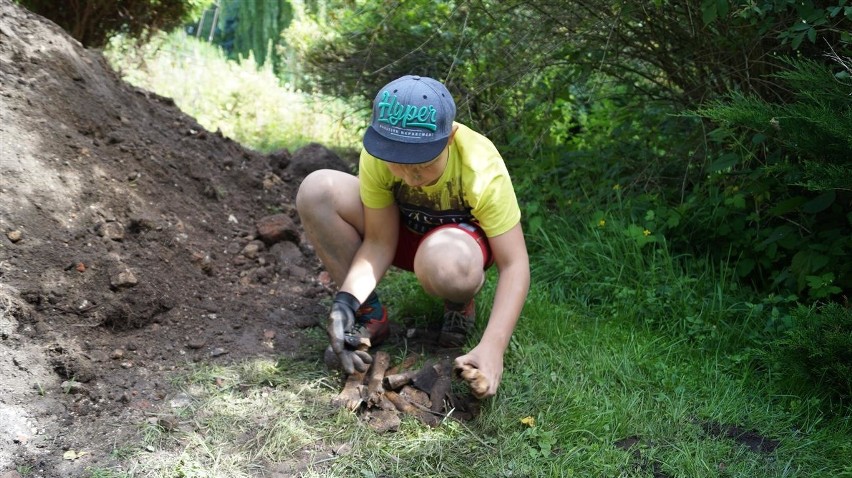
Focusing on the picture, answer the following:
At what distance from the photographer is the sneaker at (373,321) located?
9.56ft

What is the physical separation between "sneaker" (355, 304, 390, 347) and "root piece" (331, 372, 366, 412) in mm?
240

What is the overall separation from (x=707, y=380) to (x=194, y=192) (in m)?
2.45

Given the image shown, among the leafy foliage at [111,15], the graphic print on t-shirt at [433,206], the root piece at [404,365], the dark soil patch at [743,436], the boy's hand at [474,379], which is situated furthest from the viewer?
A: the leafy foliage at [111,15]

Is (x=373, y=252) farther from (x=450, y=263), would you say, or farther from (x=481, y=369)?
(x=481, y=369)

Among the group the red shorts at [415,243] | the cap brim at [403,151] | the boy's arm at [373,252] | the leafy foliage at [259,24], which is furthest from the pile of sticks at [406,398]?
the leafy foliage at [259,24]

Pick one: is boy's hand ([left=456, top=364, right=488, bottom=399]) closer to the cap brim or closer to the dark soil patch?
the cap brim

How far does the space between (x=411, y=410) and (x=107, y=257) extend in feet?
4.36

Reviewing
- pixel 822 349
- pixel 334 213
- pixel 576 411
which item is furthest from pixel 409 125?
pixel 822 349

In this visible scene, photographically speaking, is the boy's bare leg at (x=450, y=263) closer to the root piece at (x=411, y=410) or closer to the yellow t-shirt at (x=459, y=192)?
the yellow t-shirt at (x=459, y=192)

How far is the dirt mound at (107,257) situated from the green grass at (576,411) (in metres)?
0.22

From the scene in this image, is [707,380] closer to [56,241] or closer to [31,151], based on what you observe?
[56,241]

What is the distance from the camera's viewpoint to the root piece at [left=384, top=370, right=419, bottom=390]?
2627 millimetres

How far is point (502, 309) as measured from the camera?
247 cm

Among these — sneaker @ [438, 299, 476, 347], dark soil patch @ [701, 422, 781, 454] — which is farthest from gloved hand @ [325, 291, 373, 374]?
dark soil patch @ [701, 422, 781, 454]
